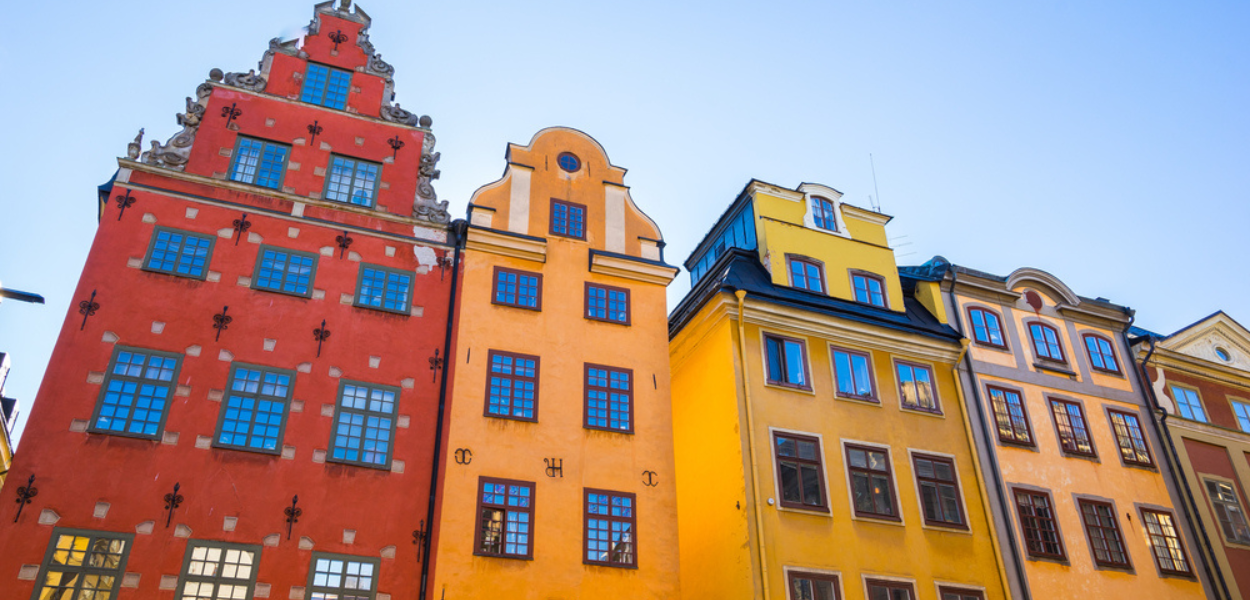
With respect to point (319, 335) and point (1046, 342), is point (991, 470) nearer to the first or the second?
point (1046, 342)

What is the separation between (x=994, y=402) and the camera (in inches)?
1129

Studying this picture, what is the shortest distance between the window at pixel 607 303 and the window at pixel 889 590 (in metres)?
9.26

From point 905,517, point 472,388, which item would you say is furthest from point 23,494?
point 905,517

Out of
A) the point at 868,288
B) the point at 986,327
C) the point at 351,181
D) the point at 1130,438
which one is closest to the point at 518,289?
the point at 351,181

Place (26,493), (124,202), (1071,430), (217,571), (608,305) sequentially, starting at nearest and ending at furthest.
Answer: (26,493)
(217,571)
(124,202)
(608,305)
(1071,430)

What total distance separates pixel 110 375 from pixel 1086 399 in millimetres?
28625

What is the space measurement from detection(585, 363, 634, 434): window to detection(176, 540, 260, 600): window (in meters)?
8.16

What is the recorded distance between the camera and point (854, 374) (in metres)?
27.0

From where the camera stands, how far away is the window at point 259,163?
2277cm

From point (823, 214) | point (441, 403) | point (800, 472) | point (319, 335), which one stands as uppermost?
point (823, 214)

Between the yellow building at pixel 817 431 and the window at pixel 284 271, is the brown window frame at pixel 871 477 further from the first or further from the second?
the window at pixel 284 271

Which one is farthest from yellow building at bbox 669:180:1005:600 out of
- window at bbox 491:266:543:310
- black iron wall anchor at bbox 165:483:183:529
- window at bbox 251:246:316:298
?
black iron wall anchor at bbox 165:483:183:529

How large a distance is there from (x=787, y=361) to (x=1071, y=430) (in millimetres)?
10409

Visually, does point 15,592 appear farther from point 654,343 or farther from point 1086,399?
point 1086,399
